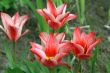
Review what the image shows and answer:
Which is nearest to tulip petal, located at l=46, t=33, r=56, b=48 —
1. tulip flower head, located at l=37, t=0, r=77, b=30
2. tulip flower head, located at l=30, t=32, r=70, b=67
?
tulip flower head, located at l=30, t=32, r=70, b=67

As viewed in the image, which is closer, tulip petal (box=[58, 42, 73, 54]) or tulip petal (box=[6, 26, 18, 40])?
tulip petal (box=[58, 42, 73, 54])

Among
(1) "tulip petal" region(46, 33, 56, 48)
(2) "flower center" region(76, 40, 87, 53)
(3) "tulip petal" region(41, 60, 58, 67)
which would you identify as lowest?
(3) "tulip petal" region(41, 60, 58, 67)

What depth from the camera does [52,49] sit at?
1527mm

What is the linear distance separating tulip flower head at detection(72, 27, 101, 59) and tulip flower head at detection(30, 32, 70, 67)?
0.04 m

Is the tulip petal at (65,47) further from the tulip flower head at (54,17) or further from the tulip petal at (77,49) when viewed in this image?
the tulip flower head at (54,17)

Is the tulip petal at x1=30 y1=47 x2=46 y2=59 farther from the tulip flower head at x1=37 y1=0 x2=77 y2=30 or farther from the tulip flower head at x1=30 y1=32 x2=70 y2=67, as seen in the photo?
the tulip flower head at x1=37 y1=0 x2=77 y2=30

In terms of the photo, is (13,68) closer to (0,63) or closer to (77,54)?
(77,54)

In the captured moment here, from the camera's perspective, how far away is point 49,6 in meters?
1.69

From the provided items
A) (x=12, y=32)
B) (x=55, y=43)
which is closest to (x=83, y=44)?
(x=55, y=43)

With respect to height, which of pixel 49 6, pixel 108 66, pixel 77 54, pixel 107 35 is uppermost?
pixel 49 6

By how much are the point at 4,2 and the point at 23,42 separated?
0.33m

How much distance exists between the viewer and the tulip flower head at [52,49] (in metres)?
1.47

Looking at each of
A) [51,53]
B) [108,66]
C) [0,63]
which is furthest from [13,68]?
[0,63]

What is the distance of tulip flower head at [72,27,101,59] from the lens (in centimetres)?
151
